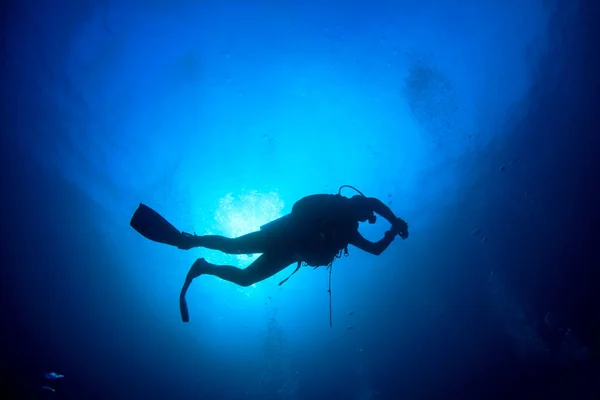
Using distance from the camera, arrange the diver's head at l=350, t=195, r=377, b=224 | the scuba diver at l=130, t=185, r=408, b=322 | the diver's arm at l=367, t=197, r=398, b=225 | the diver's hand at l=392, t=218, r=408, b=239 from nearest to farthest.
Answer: the scuba diver at l=130, t=185, r=408, b=322, the diver's head at l=350, t=195, r=377, b=224, the diver's arm at l=367, t=197, r=398, b=225, the diver's hand at l=392, t=218, r=408, b=239

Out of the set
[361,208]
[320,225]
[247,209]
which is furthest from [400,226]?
[247,209]

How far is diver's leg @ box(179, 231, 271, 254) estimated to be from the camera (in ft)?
14.4

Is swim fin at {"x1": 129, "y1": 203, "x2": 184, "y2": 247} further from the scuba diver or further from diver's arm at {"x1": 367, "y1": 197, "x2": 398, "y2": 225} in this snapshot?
diver's arm at {"x1": 367, "y1": 197, "x2": 398, "y2": 225}

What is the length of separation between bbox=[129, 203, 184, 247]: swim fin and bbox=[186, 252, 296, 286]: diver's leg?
21.9 inches

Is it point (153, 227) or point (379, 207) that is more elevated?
point (379, 207)

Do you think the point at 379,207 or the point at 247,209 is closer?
the point at 379,207

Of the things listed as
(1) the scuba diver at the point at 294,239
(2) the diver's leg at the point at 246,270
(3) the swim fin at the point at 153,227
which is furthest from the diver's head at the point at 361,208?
(3) the swim fin at the point at 153,227

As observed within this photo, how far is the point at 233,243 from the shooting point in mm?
4527

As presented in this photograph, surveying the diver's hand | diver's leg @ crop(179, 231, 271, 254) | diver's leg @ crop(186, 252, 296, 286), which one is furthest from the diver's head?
diver's leg @ crop(179, 231, 271, 254)

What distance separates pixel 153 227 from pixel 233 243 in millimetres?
1087

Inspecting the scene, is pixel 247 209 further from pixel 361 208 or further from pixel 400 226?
pixel 361 208

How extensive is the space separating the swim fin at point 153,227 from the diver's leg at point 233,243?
7.3 inches

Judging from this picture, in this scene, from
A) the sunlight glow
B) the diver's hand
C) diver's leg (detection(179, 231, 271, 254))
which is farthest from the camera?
the sunlight glow

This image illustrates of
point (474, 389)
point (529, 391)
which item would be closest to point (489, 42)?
point (529, 391)
